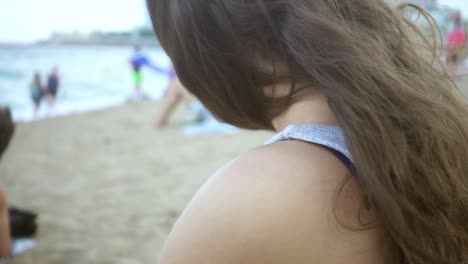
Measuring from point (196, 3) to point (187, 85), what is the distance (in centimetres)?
17

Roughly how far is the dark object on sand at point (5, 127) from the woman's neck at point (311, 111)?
1.67m

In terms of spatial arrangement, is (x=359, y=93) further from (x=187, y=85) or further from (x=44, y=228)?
(x=44, y=228)

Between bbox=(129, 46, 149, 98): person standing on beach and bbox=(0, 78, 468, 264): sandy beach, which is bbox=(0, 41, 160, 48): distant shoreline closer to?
bbox=(129, 46, 149, 98): person standing on beach

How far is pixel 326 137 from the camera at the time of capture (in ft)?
2.24

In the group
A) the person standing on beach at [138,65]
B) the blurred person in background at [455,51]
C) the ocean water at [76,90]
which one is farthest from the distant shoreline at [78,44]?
the blurred person in background at [455,51]

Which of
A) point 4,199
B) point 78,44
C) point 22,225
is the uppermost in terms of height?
point 4,199

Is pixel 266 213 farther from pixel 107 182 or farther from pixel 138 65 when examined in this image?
pixel 138 65

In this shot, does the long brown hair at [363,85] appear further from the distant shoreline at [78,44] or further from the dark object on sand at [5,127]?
the distant shoreline at [78,44]

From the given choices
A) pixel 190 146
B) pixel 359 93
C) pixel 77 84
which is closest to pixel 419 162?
pixel 359 93

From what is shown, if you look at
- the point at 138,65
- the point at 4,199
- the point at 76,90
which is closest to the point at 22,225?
the point at 4,199

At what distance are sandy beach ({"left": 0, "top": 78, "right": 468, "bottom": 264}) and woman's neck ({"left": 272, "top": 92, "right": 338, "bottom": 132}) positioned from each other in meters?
1.65

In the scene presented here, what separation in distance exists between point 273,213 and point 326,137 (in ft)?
0.53

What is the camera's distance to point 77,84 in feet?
55.5

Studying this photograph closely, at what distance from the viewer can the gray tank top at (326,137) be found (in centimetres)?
68
